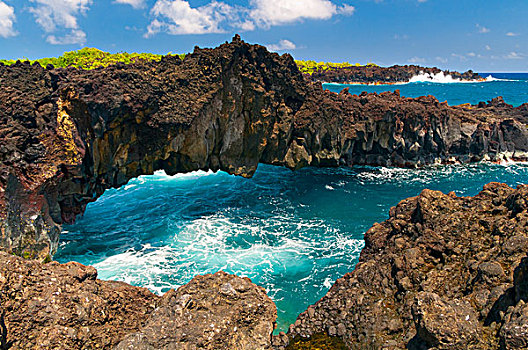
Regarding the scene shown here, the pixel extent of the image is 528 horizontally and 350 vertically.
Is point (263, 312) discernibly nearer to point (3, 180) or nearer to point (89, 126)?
point (3, 180)

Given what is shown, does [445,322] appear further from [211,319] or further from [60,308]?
[60,308]

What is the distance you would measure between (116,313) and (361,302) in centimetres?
667

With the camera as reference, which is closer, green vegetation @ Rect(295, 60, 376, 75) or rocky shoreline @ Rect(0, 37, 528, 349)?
rocky shoreline @ Rect(0, 37, 528, 349)

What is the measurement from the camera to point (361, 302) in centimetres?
970

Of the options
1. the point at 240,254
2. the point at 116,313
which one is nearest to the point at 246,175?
the point at 240,254

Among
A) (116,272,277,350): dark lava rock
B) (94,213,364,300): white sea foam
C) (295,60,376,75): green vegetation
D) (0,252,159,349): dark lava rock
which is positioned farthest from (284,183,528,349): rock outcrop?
(295,60,376,75): green vegetation

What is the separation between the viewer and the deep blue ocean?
2080 centimetres

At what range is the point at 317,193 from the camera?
33250mm

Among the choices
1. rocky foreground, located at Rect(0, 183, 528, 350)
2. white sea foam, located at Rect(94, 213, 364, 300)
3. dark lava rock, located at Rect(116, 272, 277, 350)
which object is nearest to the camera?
rocky foreground, located at Rect(0, 183, 528, 350)

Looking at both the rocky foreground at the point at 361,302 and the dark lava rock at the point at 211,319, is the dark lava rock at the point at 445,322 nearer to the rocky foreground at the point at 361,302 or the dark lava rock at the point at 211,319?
the rocky foreground at the point at 361,302

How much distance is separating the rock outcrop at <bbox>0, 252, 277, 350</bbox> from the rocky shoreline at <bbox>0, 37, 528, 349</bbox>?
0.03 metres

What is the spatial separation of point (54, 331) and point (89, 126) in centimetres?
1767

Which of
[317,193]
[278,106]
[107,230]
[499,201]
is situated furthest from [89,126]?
[499,201]

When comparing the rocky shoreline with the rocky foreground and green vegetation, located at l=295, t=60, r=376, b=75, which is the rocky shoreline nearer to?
the rocky foreground
